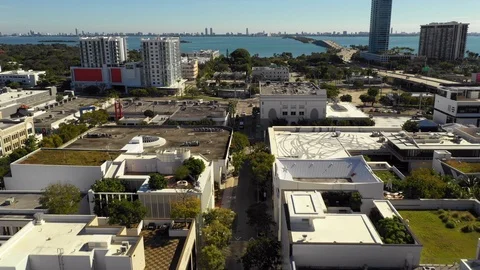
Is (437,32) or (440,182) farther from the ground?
(437,32)

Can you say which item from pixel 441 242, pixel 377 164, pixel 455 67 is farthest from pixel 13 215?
pixel 455 67

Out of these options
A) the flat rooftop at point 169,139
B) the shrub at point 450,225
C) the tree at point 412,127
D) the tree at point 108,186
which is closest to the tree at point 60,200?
the tree at point 108,186

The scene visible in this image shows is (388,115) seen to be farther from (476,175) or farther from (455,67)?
(455,67)

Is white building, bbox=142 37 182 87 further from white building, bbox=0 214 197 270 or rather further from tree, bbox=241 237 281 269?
tree, bbox=241 237 281 269

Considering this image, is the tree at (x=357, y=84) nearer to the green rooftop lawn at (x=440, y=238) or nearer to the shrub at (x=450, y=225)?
the green rooftop lawn at (x=440, y=238)

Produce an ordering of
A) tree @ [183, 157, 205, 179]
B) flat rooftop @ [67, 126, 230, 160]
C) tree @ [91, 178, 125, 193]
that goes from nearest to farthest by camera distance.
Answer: tree @ [91, 178, 125, 193] < tree @ [183, 157, 205, 179] < flat rooftop @ [67, 126, 230, 160]

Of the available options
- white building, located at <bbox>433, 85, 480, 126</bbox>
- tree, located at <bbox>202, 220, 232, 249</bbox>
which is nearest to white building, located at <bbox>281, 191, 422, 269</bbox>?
tree, located at <bbox>202, 220, 232, 249</bbox>
